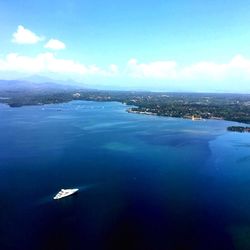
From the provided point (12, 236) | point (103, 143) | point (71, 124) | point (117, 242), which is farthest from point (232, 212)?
point (71, 124)

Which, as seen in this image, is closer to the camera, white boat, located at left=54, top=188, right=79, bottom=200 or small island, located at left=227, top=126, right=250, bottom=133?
white boat, located at left=54, top=188, right=79, bottom=200

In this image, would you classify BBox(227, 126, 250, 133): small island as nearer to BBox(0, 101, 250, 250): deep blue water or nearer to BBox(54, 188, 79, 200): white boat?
BBox(0, 101, 250, 250): deep blue water

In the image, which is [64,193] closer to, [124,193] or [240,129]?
[124,193]

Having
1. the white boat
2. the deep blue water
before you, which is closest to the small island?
the deep blue water

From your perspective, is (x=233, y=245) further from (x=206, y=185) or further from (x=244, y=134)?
(x=244, y=134)

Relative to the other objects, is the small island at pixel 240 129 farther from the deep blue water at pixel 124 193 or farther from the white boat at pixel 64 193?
the white boat at pixel 64 193

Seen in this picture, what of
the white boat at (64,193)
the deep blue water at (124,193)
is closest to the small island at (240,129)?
the deep blue water at (124,193)

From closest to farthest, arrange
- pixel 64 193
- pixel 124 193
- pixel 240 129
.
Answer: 1. pixel 64 193
2. pixel 124 193
3. pixel 240 129

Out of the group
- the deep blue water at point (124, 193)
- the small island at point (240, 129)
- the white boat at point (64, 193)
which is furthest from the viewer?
the small island at point (240, 129)

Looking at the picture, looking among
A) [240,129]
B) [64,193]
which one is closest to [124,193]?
[64,193]
